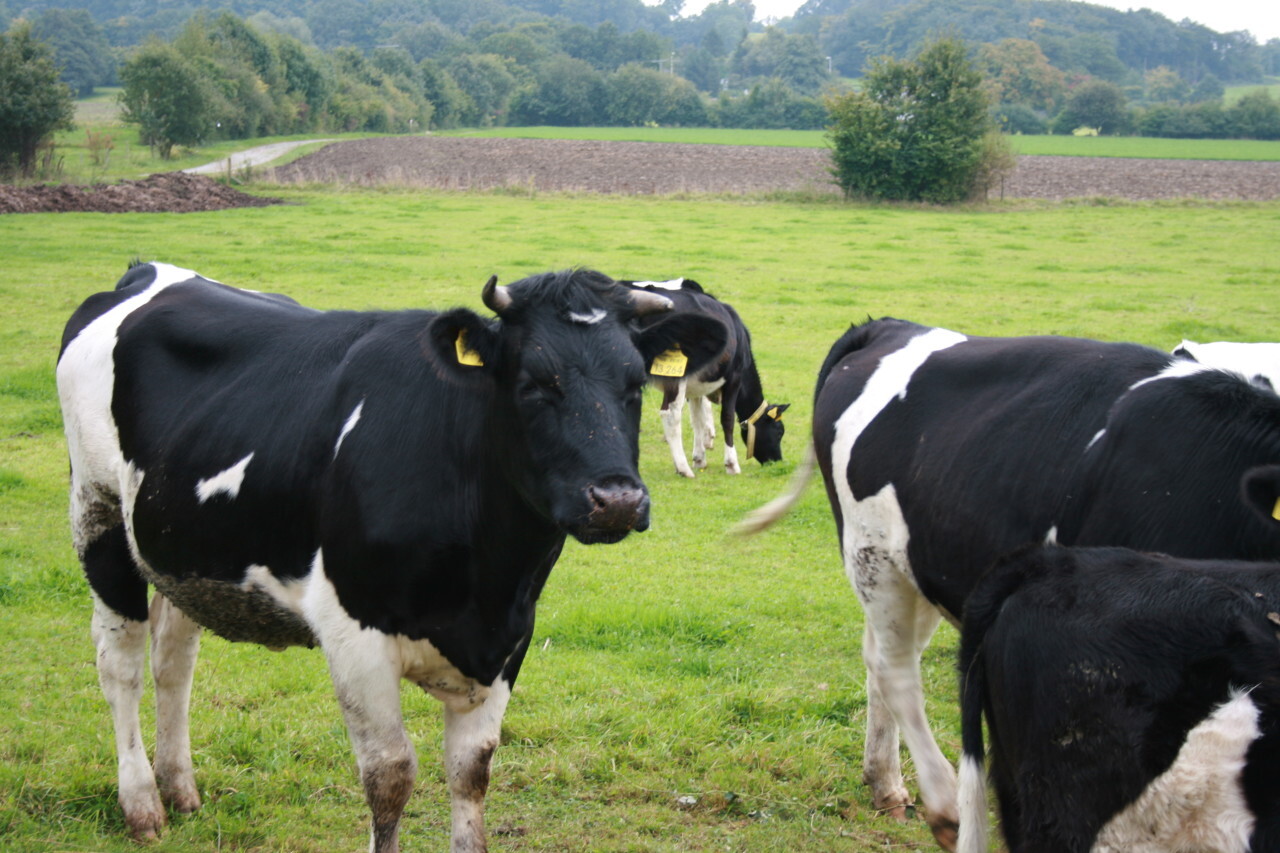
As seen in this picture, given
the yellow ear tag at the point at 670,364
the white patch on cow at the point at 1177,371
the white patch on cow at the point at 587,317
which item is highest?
the white patch on cow at the point at 587,317

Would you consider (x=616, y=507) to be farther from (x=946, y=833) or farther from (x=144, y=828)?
(x=144, y=828)

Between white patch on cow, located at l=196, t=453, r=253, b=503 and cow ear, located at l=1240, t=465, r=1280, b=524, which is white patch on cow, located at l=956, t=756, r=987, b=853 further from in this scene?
white patch on cow, located at l=196, t=453, r=253, b=503

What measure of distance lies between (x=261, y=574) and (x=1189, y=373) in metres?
3.39

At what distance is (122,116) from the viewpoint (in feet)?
166

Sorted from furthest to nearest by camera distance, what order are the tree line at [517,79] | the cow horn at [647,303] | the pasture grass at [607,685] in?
the tree line at [517,79], the pasture grass at [607,685], the cow horn at [647,303]

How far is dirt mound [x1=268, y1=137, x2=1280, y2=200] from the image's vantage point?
135 feet

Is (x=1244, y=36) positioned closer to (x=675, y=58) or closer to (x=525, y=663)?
(x=675, y=58)

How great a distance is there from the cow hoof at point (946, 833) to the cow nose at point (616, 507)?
187 cm

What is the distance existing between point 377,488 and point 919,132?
36629 mm

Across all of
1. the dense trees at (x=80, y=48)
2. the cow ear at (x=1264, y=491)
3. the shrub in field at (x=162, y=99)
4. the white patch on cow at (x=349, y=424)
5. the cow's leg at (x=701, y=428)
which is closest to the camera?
the cow ear at (x=1264, y=491)

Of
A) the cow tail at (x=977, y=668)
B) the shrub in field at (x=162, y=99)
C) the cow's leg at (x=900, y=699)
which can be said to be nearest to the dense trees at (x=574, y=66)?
the shrub in field at (x=162, y=99)

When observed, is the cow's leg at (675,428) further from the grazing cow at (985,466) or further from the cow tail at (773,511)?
the grazing cow at (985,466)

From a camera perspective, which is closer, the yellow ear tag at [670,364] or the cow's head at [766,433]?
the yellow ear tag at [670,364]

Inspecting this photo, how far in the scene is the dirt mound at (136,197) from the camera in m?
28.5
